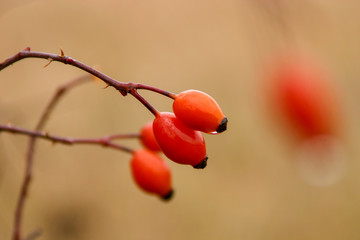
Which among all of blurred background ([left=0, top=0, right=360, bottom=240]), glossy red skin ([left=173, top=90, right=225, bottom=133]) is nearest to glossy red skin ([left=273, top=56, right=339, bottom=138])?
blurred background ([left=0, top=0, right=360, bottom=240])

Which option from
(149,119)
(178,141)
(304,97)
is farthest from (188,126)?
(149,119)

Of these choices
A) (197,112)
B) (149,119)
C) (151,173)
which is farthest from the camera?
(149,119)

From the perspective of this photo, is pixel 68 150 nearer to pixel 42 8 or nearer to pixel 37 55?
pixel 42 8

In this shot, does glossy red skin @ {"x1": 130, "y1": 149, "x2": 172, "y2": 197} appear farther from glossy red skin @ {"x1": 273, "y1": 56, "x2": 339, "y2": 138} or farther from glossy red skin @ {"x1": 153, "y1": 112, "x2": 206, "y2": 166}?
glossy red skin @ {"x1": 273, "y1": 56, "x2": 339, "y2": 138}

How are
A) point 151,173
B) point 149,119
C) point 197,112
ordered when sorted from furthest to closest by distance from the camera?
point 149,119
point 151,173
point 197,112

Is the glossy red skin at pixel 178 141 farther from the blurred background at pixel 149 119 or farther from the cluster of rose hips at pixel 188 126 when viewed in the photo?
the blurred background at pixel 149 119

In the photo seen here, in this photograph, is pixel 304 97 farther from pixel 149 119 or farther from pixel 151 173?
pixel 149 119

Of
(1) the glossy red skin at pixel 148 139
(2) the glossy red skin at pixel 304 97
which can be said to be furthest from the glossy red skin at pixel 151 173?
(2) the glossy red skin at pixel 304 97
